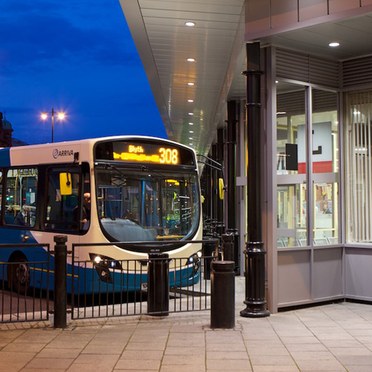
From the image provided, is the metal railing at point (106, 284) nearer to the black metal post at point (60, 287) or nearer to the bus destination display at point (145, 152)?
the black metal post at point (60, 287)

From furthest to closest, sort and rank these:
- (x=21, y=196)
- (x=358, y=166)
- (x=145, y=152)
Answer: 1. (x=21, y=196)
2. (x=145, y=152)
3. (x=358, y=166)

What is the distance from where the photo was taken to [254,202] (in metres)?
8.71

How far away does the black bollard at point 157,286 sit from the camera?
862cm

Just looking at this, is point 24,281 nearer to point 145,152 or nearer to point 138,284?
point 138,284

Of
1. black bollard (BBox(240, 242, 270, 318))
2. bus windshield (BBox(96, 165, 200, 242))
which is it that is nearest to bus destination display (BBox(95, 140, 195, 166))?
bus windshield (BBox(96, 165, 200, 242))

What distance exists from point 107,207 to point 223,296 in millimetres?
3312

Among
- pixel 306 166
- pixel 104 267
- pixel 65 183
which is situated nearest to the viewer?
pixel 104 267

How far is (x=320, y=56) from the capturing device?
9797 mm

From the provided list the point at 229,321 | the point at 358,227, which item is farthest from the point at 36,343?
the point at 358,227

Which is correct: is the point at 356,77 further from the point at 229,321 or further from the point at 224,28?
the point at 229,321

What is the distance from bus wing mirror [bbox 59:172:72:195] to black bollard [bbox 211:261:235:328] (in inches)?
151

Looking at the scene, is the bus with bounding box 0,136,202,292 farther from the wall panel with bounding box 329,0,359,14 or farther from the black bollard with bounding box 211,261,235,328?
the wall panel with bounding box 329,0,359,14

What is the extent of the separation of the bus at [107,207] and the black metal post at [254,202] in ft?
3.86

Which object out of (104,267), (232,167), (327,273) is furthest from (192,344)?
(232,167)
